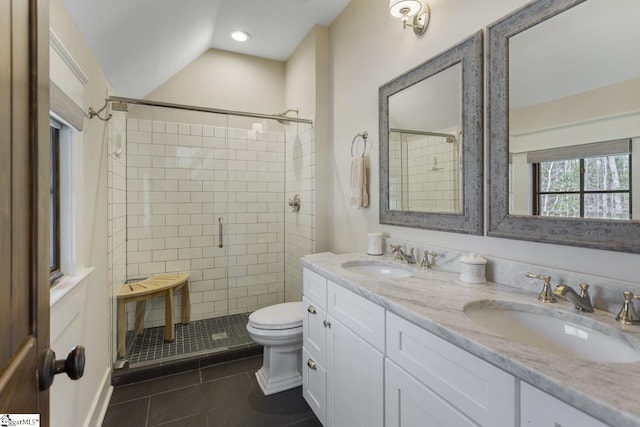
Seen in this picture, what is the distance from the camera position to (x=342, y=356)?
1.45m

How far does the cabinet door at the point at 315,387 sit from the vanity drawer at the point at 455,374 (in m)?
0.70

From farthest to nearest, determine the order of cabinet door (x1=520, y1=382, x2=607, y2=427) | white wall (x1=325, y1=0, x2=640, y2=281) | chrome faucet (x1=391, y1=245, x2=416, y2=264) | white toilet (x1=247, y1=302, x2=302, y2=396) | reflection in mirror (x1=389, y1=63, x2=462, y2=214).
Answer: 1. white toilet (x1=247, y1=302, x2=302, y2=396)
2. chrome faucet (x1=391, y1=245, x2=416, y2=264)
3. reflection in mirror (x1=389, y1=63, x2=462, y2=214)
4. white wall (x1=325, y1=0, x2=640, y2=281)
5. cabinet door (x1=520, y1=382, x2=607, y2=427)

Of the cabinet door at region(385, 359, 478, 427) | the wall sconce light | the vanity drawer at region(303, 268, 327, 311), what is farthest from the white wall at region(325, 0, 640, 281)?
the cabinet door at region(385, 359, 478, 427)

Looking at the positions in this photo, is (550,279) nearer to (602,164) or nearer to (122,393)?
(602,164)

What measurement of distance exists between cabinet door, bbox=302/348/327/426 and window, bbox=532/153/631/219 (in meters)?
1.32

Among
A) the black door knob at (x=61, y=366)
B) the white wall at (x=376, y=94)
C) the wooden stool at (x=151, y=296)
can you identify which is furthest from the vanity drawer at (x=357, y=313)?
the wooden stool at (x=151, y=296)

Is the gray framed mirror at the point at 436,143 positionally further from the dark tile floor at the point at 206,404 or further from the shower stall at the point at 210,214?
the dark tile floor at the point at 206,404

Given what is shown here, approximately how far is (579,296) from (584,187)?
1.23 feet

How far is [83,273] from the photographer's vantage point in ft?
5.07

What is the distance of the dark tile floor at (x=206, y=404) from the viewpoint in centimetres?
176

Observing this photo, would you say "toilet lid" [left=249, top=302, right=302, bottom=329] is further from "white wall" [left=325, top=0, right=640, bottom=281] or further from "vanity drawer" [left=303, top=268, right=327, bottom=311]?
"white wall" [left=325, top=0, right=640, bottom=281]

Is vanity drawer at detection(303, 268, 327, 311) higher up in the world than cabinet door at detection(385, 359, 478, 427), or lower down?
higher up

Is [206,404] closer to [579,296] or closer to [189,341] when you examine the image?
[189,341]

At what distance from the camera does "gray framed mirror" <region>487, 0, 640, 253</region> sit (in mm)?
958
